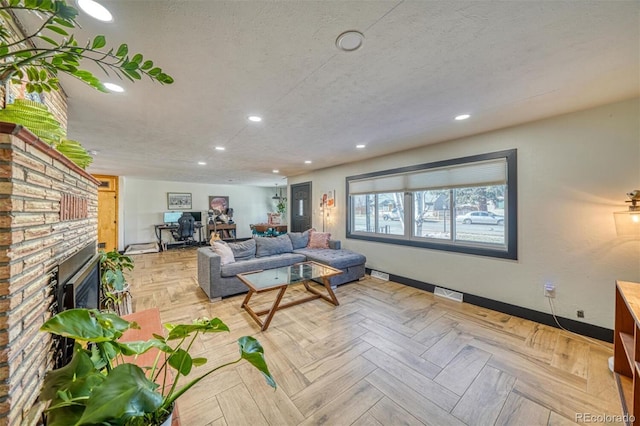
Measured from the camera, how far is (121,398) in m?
0.59

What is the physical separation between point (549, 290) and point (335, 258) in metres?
2.70

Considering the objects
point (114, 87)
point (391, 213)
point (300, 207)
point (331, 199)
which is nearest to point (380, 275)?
point (391, 213)

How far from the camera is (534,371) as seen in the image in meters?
1.88

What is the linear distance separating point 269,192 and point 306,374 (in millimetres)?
9161

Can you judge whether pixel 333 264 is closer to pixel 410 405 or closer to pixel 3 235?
pixel 410 405

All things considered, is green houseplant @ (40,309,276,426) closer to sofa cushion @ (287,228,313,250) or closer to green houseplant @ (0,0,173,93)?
green houseplant @ (0,0,173,93)

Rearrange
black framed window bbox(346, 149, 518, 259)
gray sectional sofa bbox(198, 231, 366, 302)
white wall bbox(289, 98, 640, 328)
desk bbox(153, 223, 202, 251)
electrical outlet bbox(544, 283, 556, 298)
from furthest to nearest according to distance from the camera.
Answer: desk bbox(153, 223, 202, 251) < gray sectional sofa bbox(198, 231, 366, 302) < black framed window bbox(346, 149, 518, 259) < electrical outlet bbox(544, 283, 556, 298) < white wall bbox(289, 98, 640, 328)

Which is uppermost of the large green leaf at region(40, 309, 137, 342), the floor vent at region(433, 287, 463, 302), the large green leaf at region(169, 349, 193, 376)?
the large green leaf at region(40, 309, 137, 342)

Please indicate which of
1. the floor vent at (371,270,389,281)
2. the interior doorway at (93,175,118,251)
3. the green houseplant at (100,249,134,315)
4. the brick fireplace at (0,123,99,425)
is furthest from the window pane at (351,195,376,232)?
the interior doorway at (93,175,118,251)

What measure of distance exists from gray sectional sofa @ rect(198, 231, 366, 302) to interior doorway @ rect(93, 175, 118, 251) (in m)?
4.71

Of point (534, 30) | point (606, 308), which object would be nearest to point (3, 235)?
point (534, 30)

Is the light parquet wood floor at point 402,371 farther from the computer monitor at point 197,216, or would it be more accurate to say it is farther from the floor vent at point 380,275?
the computer monitor at point 197,216

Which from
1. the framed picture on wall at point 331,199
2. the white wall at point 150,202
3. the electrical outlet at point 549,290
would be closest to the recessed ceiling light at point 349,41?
the electrical outlet at point 549,290

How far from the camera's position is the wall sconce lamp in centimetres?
203
